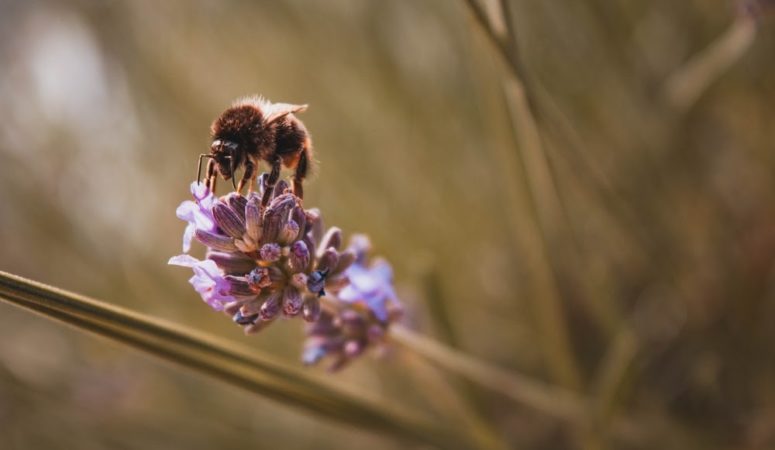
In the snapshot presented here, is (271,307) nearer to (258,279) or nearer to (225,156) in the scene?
(258,279)

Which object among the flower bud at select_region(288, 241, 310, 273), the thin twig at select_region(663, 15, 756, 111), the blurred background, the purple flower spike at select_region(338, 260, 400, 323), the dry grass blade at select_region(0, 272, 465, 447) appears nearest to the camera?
the dry grass blade at select_region(0, 272, 465, 447)

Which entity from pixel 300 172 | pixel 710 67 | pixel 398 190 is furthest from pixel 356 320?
pixel 398 190

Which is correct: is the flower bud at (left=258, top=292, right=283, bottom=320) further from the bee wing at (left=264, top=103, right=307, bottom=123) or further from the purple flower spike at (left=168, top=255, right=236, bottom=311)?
the bee wing at (left=264, top=103, right=307, bottom=123)

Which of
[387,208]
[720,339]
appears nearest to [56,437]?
[387,208]

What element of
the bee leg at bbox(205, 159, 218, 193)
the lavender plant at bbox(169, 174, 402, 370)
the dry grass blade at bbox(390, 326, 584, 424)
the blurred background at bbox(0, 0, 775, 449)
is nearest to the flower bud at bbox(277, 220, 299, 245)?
the lavender plant at bbox(169, 174, 402, 370)

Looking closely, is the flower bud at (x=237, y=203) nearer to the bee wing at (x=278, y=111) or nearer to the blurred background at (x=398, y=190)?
the bee wing at (x=278, y=111)

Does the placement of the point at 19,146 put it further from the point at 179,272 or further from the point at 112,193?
the point at 179,272
